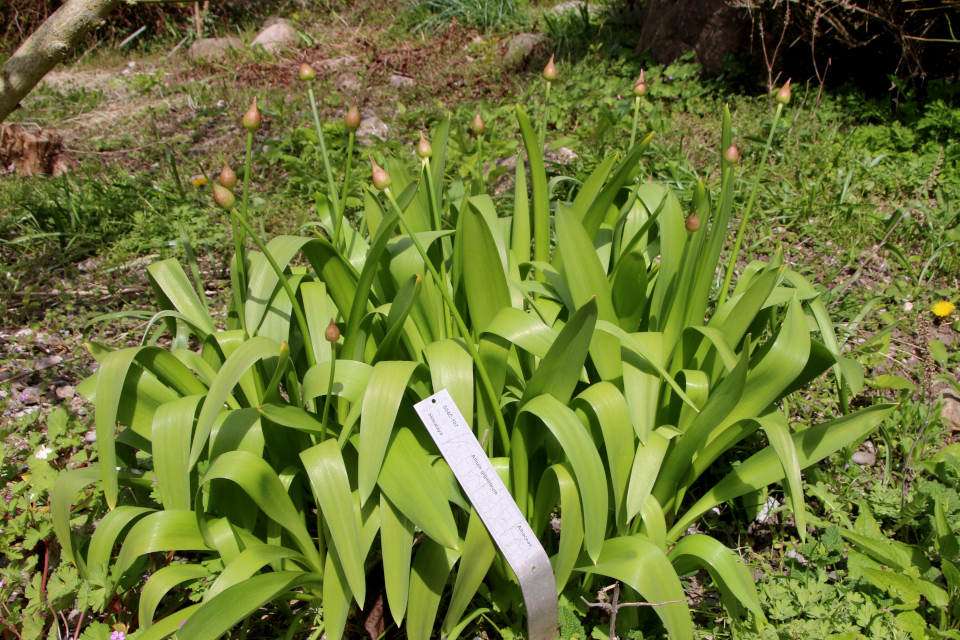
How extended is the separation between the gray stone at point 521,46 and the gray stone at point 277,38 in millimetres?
2117

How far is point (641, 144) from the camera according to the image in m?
1.52

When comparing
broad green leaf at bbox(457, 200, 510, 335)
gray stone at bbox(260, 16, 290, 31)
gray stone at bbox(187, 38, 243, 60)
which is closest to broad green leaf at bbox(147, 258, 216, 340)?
broad green leaf at bbox(457, 200, 510, 335)

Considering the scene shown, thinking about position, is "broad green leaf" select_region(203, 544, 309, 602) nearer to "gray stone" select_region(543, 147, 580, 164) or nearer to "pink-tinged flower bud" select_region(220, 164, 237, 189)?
"pink-tinged flower bud" select_region(220, 164, 237, 189)

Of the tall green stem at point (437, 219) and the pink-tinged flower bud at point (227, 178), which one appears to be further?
the tall green stem at point (437, 219)

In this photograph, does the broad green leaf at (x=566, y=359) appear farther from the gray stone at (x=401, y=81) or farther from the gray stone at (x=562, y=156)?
the gray stone at (x=401, y=81)

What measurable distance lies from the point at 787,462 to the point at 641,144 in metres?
0.79

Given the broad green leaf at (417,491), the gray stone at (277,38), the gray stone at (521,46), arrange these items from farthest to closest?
the gray stone at (277,38)
the gray stone at (521,46)
the broad green leaf at (417,491)

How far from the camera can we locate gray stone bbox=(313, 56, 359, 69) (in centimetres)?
525

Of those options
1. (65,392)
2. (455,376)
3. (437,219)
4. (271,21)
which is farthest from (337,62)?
(455,376)

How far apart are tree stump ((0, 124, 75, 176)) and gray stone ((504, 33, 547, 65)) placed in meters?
3.16

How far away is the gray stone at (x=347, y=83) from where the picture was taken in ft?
15.5

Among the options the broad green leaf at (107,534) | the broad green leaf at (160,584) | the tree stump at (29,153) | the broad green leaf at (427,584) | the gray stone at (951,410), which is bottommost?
the gray stone at (951,410)

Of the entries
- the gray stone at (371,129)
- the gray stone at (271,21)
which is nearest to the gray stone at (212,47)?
the gray stone at (271,21)

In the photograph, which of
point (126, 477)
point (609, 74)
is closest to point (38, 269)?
point (126, 477)
